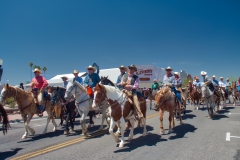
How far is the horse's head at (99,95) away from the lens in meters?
6.54

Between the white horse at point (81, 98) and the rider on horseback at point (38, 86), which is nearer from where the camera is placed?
the white horse at point (81, 98)

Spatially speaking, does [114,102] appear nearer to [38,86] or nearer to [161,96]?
[161,96]

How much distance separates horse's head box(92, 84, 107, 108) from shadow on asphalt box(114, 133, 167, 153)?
178cm

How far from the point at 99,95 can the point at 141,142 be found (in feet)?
8.04

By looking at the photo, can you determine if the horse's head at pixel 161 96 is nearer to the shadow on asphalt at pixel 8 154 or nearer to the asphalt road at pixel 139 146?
the asphalt road at pixel 139 146

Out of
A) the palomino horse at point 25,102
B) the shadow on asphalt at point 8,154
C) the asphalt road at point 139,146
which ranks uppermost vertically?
A: the palomino horse at point 25,102

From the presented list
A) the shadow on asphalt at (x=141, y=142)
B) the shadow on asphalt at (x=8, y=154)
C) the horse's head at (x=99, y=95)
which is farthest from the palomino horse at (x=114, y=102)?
the shadow on asphalt at (x=8, y=154)

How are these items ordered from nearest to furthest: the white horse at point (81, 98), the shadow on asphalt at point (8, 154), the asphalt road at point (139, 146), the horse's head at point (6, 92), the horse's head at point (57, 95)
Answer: the asphalt road at point (139, 146) → the shadow on asphalt at point (8, 154) → the horse's head at point (6, 92) → the white horse at point (81, 98) → the horse's head at point (57, 95)

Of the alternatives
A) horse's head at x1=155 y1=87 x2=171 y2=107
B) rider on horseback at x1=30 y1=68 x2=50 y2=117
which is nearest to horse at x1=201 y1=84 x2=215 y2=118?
horse's head at x1=155 y1=87 x2=171 y2=107

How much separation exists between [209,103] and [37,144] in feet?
34.6

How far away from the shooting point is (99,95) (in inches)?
261

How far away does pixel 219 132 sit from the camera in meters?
8.19

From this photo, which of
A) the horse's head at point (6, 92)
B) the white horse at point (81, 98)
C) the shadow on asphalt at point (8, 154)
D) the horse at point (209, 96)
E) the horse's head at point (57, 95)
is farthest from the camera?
the horse at point (209, 96)

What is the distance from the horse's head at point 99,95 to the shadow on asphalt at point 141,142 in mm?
1784
